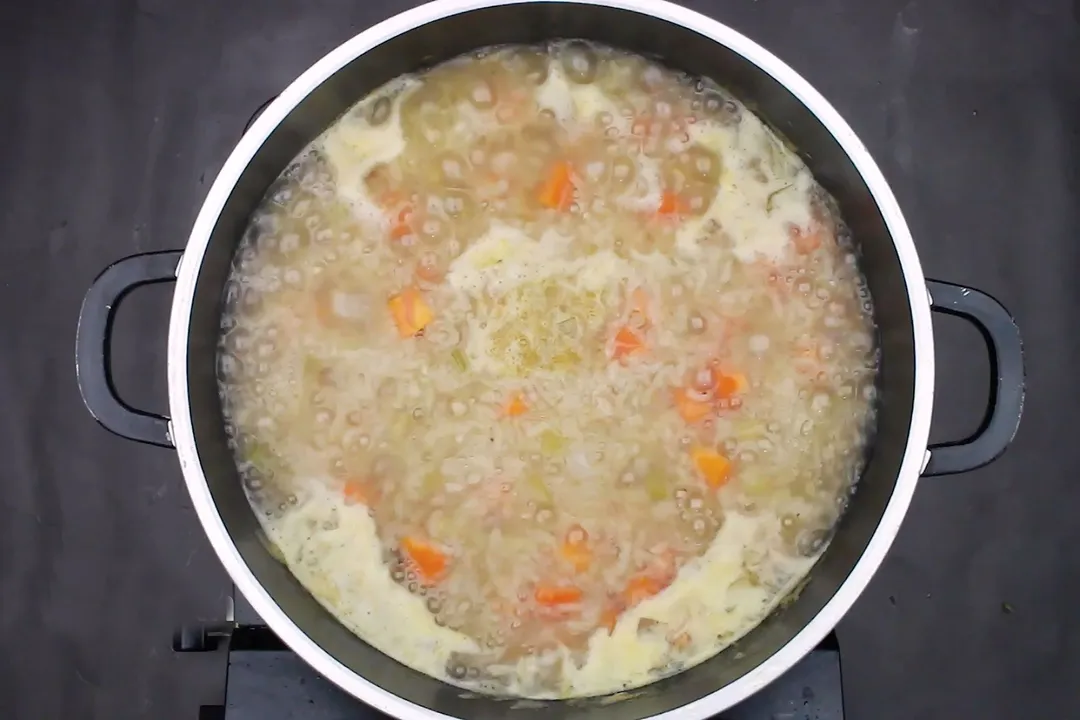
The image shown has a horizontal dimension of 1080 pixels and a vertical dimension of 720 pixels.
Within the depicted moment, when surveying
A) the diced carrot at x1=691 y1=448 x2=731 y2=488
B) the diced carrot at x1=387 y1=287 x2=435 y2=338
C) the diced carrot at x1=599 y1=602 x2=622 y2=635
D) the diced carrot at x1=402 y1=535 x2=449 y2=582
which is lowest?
the diced carrot at x1=599 y1=602 x2=622 y2=635

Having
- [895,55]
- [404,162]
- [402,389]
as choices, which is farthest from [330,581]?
[895,55]

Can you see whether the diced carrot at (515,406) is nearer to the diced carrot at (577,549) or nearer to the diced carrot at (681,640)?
the diced carrot at (577,549)

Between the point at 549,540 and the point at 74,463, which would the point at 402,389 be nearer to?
the point at 549,540

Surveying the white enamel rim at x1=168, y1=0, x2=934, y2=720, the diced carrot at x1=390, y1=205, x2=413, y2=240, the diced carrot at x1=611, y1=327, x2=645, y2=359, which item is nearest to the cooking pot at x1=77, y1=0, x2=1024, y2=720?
the white enamel rim at x1=168, y1=0, x2=934, y2=720

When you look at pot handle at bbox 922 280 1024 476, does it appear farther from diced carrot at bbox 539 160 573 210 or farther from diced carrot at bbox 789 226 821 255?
diced carrot at bbox 539 160 573 210

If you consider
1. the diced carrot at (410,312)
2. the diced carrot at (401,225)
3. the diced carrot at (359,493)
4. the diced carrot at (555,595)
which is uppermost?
the diced carrot at (401,225)

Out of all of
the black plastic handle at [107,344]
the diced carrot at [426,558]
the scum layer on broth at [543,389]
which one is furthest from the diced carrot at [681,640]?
the black plastic handle at [107,344]
